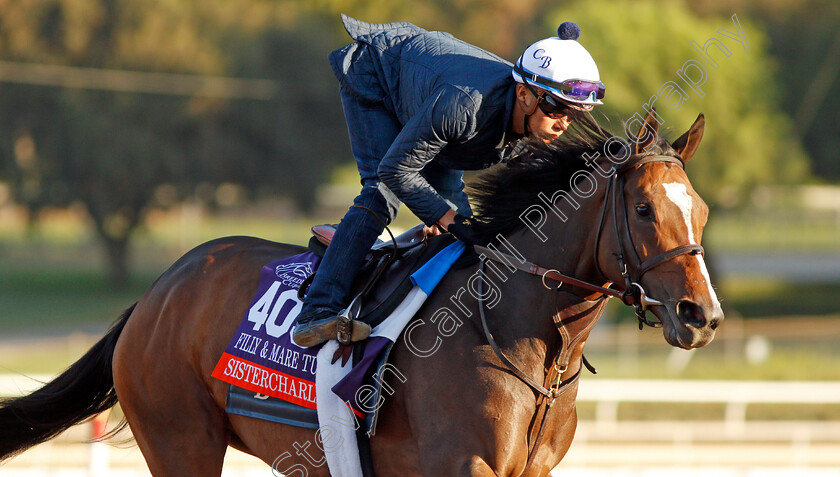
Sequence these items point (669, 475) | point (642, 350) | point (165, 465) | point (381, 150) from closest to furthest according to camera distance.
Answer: point (381, 150), point (165, 465), point (669, 475), point (642, 350)

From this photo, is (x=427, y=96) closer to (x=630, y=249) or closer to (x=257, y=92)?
(x=630, y=249)

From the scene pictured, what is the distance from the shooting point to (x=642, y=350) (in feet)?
57.7

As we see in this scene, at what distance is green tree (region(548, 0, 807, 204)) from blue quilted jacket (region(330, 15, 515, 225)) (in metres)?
17.6

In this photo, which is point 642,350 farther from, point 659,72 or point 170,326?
point 170,326

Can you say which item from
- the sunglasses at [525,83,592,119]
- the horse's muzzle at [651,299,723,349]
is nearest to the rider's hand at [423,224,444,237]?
the sunglasses at [525,83,592,119]

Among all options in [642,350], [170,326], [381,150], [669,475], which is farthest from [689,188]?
[642,350]

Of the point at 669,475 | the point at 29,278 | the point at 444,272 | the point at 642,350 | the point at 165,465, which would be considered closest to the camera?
the point at 444,272

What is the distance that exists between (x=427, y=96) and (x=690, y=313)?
1299 millimetres

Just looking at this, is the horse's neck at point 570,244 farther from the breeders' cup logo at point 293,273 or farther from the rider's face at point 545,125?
the breeders' cup logo at point 293,273

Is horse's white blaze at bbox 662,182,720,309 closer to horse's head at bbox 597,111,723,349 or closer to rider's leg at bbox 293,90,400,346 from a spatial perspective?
horse's head at bbox 597,111,723,349

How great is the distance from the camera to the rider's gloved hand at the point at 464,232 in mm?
3451

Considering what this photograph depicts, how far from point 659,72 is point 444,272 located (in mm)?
19481

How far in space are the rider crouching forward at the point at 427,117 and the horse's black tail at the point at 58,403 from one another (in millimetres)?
1430

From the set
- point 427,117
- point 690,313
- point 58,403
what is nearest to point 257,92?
point 58,403
